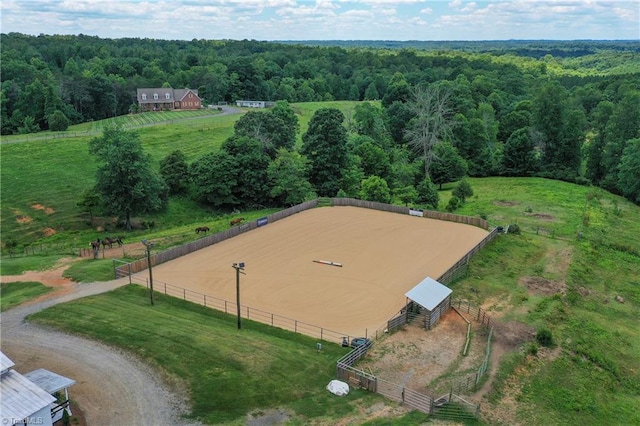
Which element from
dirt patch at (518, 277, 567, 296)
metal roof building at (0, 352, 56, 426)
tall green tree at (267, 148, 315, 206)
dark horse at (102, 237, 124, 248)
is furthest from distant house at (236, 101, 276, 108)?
metal roof building at (0, 352, 56, 426)

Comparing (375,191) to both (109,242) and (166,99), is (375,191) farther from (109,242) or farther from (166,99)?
(166,99)

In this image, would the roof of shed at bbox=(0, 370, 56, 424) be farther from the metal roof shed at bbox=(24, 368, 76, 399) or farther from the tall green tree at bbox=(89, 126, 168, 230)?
the tall green tree at bbox=(89, 126, 168, 230)

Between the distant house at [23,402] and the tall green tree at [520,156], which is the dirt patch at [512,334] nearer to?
the distant house at [23,402]

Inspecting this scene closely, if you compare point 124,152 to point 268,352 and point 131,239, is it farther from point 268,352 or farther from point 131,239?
point 268,352

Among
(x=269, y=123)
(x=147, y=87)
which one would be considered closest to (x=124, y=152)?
(x=269, y=123)

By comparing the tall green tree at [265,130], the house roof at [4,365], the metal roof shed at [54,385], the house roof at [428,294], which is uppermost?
the tall green tree at [265,130]

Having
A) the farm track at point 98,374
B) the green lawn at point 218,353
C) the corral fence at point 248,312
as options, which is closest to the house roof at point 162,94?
the corral fence at point 248,312

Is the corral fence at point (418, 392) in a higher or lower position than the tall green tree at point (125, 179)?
lower
